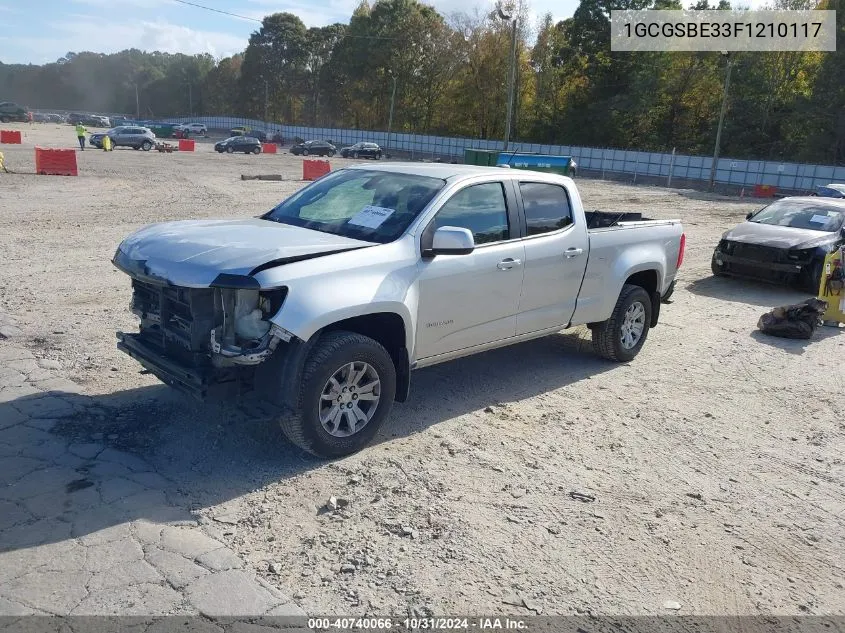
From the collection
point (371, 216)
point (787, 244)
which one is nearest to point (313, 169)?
point (787, 244)

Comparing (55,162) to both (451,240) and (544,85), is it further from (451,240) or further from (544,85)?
(544,85)

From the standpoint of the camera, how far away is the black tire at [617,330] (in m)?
6.84

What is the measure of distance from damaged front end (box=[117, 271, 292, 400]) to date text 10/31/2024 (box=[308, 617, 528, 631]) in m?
1.62

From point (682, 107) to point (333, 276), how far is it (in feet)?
212

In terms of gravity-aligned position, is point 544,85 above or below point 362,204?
above

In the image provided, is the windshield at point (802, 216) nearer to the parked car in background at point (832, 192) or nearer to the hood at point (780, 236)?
the hood at point (780, 236)

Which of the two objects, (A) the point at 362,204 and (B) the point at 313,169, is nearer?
(A) the point at 362,204

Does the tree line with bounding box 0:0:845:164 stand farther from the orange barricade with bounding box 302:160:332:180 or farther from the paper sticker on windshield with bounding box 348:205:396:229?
the paper sticker on windshield with bounding box 348:205:396:229

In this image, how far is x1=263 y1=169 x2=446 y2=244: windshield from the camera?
16.4 ft

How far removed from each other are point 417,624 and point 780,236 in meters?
10.7

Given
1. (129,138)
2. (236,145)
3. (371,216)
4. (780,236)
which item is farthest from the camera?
(236,145)

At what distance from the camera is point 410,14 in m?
79.4

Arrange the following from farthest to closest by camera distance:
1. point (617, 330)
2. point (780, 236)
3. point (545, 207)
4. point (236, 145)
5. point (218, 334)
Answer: point (236, 145) < point (780, 236) < point (617, 330) < point (545, 207) < point (218, 334)

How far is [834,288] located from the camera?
9.12m
